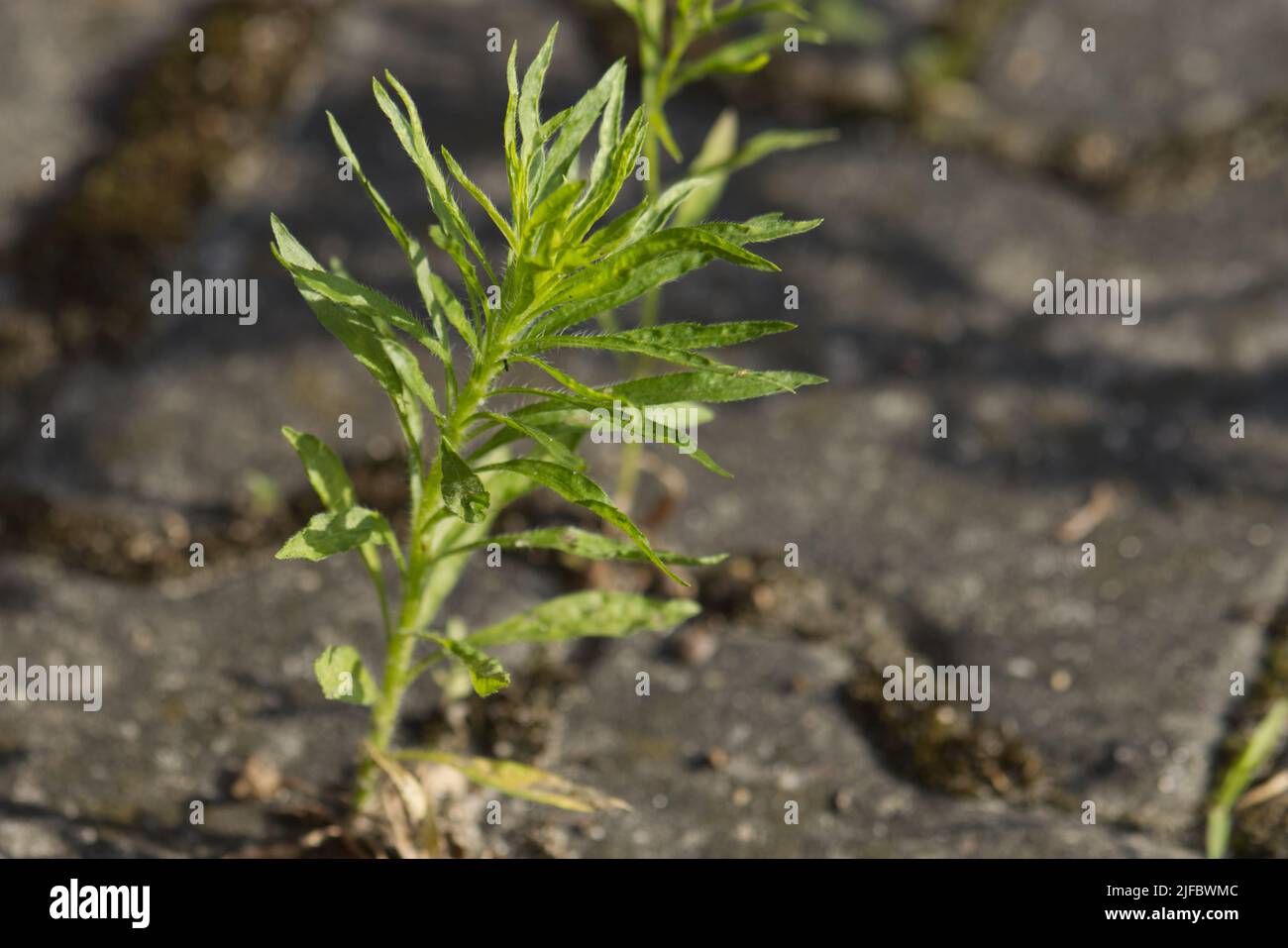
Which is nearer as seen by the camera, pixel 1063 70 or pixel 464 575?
pixel 464 575

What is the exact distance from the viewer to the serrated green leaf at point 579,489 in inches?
65.2

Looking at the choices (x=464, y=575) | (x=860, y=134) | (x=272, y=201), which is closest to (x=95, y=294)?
(x=272, y=201)

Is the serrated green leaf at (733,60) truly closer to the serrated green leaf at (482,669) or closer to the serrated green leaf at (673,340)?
the serrated green leaf at (673,340)

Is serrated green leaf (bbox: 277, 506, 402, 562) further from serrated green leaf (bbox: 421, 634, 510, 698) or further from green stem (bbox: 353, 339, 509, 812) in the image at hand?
serrated green leaf (bbox: 421, 634, 510, 698)

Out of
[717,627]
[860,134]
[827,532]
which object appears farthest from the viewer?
[860,134]

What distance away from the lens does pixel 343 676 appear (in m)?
1.94

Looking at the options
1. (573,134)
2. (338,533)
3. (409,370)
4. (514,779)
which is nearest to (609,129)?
(573,134)

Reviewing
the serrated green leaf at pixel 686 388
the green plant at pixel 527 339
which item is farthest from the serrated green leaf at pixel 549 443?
the serrated green leaf at pixel 686 388

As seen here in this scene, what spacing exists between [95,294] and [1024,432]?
2082mm

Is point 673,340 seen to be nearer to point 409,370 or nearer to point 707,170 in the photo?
point 409,370

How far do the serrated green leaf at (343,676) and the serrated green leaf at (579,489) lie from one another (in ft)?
1.16

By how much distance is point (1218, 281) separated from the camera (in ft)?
10.6

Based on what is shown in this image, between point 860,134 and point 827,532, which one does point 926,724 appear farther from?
point 860,134

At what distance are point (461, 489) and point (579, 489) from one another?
0.50 ft
